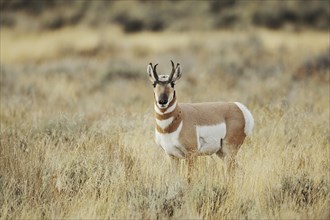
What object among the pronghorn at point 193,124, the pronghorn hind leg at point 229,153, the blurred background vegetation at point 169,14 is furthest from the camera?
the blurred background vegetation at point 169,14

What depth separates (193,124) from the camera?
566 centimetres

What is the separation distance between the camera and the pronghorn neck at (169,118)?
18.2 ft

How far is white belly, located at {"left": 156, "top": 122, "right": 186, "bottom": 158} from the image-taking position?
5.53 metres

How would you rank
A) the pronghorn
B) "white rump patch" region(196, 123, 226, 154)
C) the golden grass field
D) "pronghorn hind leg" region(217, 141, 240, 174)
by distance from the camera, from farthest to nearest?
"pronghorn hind leg" region(217, 141, 240, 174), "white rump patch" region(196, 123, 226, 154), the pronghorn, the golden grass field

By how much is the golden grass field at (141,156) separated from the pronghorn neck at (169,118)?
46 centimetres

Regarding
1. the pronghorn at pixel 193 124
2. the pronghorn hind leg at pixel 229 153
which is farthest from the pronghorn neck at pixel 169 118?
the pronghorn hind leg at pixel 229 153

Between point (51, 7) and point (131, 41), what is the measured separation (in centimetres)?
1281

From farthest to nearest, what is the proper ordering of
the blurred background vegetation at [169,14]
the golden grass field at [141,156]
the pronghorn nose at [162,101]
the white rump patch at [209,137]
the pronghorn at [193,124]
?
the blurred background vegetation at [169,14], the white rump patch at [209,137], the pronghorn at [193,124], the pronghorn nose at [162,101], the golden grass field at [141,156]

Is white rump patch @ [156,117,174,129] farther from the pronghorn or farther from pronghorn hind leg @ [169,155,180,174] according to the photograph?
pronghorn hind leg @ [169,155,180,174]

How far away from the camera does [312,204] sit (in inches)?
192

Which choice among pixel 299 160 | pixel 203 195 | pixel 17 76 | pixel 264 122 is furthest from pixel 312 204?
pixel 17 76

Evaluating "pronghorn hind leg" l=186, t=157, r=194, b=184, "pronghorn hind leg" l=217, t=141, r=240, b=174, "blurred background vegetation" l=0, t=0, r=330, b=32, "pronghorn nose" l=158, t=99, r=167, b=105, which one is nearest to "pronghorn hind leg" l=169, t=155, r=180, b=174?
"pronghorn hind leg" l=186, t=157, r=194, b=184

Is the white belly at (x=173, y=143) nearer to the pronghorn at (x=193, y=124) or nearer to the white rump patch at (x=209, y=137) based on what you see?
the pronghorn at (x=193, y=124)

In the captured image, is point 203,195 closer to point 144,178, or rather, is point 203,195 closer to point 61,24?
point 144,178
